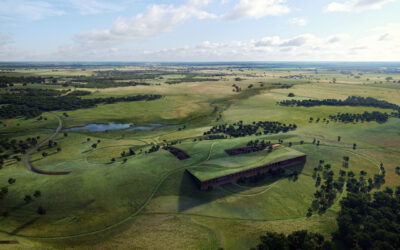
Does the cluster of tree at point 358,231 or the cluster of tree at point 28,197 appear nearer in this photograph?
the cluster of tree at point 358,231

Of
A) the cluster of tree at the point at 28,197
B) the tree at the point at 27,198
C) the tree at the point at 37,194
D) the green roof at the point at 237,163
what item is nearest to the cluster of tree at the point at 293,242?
the green roof at the point at 237,163

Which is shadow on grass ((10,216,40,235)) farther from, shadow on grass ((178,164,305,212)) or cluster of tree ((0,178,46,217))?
shadow on grass ((178,164,305,212))

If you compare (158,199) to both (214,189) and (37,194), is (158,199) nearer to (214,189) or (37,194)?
(214,189)

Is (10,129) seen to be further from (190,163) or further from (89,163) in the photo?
(190,163)

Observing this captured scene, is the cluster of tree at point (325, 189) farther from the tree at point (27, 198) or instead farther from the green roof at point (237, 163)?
the tree at point (27, 198)

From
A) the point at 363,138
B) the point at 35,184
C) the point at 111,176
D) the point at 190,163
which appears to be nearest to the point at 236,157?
the point at 190,163
